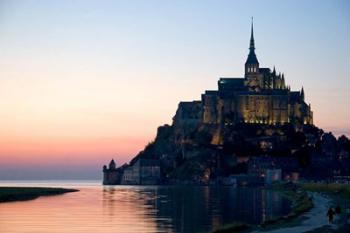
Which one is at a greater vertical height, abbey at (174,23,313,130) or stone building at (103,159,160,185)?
abbey at (174,23,313,130)

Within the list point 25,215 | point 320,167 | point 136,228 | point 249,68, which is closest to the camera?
point 136,228

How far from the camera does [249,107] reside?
16862cm

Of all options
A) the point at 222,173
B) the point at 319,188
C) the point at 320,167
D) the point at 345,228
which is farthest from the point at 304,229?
the point at 222,173

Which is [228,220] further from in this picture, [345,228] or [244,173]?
[244,173]

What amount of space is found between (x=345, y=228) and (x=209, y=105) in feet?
458

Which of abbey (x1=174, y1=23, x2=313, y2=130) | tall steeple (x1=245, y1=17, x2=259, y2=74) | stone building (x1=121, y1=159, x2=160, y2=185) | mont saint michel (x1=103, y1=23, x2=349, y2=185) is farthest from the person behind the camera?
tall steeple (x1=245, y1=17, x2=259, y2=74)

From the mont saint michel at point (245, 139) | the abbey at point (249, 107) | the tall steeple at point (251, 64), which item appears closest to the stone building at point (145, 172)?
the mont saint michel at point (245, 139)

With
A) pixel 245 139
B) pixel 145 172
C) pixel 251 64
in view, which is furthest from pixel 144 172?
pixel 251 64

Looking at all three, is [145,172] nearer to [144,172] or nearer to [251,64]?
[144,172]

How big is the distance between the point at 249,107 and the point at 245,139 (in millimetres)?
10776

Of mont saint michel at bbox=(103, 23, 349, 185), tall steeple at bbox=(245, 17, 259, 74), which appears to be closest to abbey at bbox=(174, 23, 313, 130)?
mont saint michel at bbox=(103, 23, 349, 185)

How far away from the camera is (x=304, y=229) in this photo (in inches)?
1299

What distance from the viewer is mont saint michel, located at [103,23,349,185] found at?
150 meters

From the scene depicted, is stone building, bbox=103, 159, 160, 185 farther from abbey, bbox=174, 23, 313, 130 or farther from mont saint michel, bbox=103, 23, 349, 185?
abbey, bbox=174, 23, 313, 130
